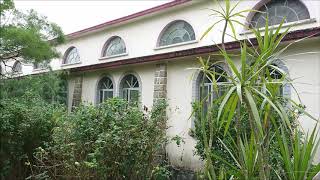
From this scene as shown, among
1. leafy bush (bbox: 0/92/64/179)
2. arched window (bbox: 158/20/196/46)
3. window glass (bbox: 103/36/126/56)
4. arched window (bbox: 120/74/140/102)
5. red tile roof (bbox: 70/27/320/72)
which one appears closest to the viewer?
red tile roof (bbox: 70/27/320/72)

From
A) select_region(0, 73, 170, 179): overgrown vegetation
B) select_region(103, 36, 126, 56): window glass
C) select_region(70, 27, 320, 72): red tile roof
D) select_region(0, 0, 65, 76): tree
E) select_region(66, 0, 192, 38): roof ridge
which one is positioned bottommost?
select_region(0, 73, 170, 179): overgrown vegetation

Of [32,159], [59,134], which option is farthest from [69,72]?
[59,134]

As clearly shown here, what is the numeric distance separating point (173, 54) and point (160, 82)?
1.07m

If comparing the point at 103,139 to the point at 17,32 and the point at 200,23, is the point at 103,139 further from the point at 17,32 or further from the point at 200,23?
the point at 200,23

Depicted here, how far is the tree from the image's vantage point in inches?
348

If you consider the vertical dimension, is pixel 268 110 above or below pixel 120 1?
below

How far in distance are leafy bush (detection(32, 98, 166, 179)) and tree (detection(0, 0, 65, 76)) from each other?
14.8ft

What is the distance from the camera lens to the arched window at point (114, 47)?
13458mm

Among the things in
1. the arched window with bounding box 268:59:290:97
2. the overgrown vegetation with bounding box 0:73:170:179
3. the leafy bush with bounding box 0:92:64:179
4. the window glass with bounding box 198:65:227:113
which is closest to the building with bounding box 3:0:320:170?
the arched window with bounding box 268:59:290:97

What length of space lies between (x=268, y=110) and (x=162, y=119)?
11.0 ft

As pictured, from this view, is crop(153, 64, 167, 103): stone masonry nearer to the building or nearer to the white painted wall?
the building

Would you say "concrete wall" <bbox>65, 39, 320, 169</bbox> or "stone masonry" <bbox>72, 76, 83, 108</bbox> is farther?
"stone masonry" <bbox>72, 76, 83, 108</bbox>

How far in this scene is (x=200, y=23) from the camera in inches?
410

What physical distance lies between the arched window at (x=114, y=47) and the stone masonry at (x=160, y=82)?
3.87 m
